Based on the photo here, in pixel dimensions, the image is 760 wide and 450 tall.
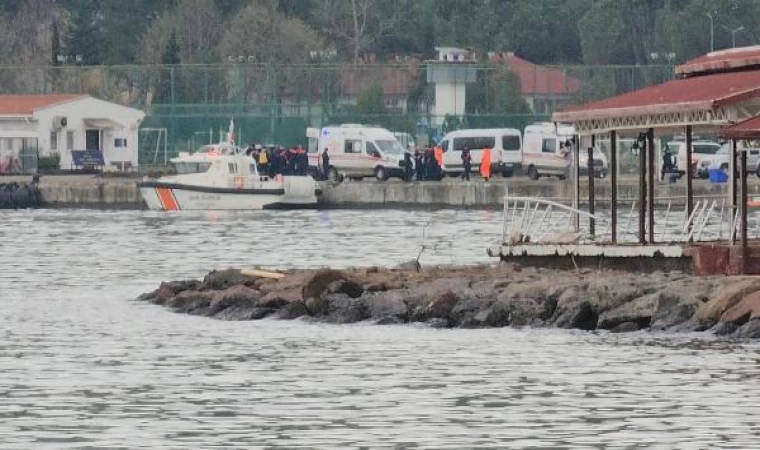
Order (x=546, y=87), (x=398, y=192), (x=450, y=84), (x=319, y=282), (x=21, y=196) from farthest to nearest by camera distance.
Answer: (x=546, y=87) < (x=450, y=84) < (x=21, y=196) < (x=398, y=192) < (x=319, y=282)

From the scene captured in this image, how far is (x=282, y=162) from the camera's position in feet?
282

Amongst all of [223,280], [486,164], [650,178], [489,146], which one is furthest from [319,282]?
[489,146]

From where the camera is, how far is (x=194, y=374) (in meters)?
32.9

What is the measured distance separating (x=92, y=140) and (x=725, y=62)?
53524mm

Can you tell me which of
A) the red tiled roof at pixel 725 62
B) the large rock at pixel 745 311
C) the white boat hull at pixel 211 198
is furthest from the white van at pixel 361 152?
the large rock at pixel 745 311

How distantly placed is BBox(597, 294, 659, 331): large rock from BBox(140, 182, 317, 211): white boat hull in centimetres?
4474

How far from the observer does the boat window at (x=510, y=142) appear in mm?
89062

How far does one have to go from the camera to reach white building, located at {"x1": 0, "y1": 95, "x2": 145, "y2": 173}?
306 ft

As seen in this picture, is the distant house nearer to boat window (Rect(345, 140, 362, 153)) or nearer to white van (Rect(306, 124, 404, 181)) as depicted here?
white van (Rect(306, 124, 404, 181))

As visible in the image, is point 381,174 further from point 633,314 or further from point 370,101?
point 633,314

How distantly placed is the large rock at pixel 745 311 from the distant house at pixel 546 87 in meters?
68.7

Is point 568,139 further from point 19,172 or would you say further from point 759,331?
point 759,331

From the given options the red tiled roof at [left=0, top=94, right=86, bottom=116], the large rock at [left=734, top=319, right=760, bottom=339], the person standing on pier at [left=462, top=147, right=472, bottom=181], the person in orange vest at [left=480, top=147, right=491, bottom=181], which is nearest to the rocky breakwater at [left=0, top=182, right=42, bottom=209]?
the red tiled roof at [left=0, top=94, right=86, bottom=116]

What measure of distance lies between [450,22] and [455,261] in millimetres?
86743
